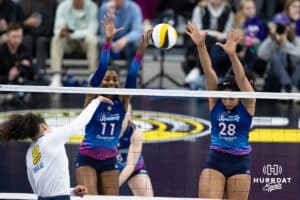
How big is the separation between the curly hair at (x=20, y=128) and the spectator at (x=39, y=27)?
27.9 feet

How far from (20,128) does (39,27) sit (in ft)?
31.2

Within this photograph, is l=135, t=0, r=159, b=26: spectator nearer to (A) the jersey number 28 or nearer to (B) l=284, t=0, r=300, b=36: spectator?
(B) l=284, t=0, r=300, b=36: spectator

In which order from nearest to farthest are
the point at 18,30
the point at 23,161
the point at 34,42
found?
the point at 23,161, the point at 18,30, the point at 34,42

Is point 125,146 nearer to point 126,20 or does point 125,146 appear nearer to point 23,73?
point 23,73

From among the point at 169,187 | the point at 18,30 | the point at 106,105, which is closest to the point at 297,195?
the point at 169,187

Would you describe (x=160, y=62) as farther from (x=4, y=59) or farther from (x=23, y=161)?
(x=23, y=161)

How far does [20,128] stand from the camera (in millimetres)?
9000

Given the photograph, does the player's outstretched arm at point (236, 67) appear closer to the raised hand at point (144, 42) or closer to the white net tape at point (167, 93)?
the white net tape at point (167, 93)

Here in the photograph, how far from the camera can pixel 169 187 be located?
12172 millimetres

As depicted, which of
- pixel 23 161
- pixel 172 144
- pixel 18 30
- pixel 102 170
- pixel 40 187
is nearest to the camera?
pixel 40 187

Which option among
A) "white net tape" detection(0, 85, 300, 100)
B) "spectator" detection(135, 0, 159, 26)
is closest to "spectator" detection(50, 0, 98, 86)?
"spectator" detection(135, 0, 159, 26)

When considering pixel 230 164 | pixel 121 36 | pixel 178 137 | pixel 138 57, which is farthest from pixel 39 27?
pixel 230 164

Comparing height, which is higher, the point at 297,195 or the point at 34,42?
the point at 34,42

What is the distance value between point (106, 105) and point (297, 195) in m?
2.56
